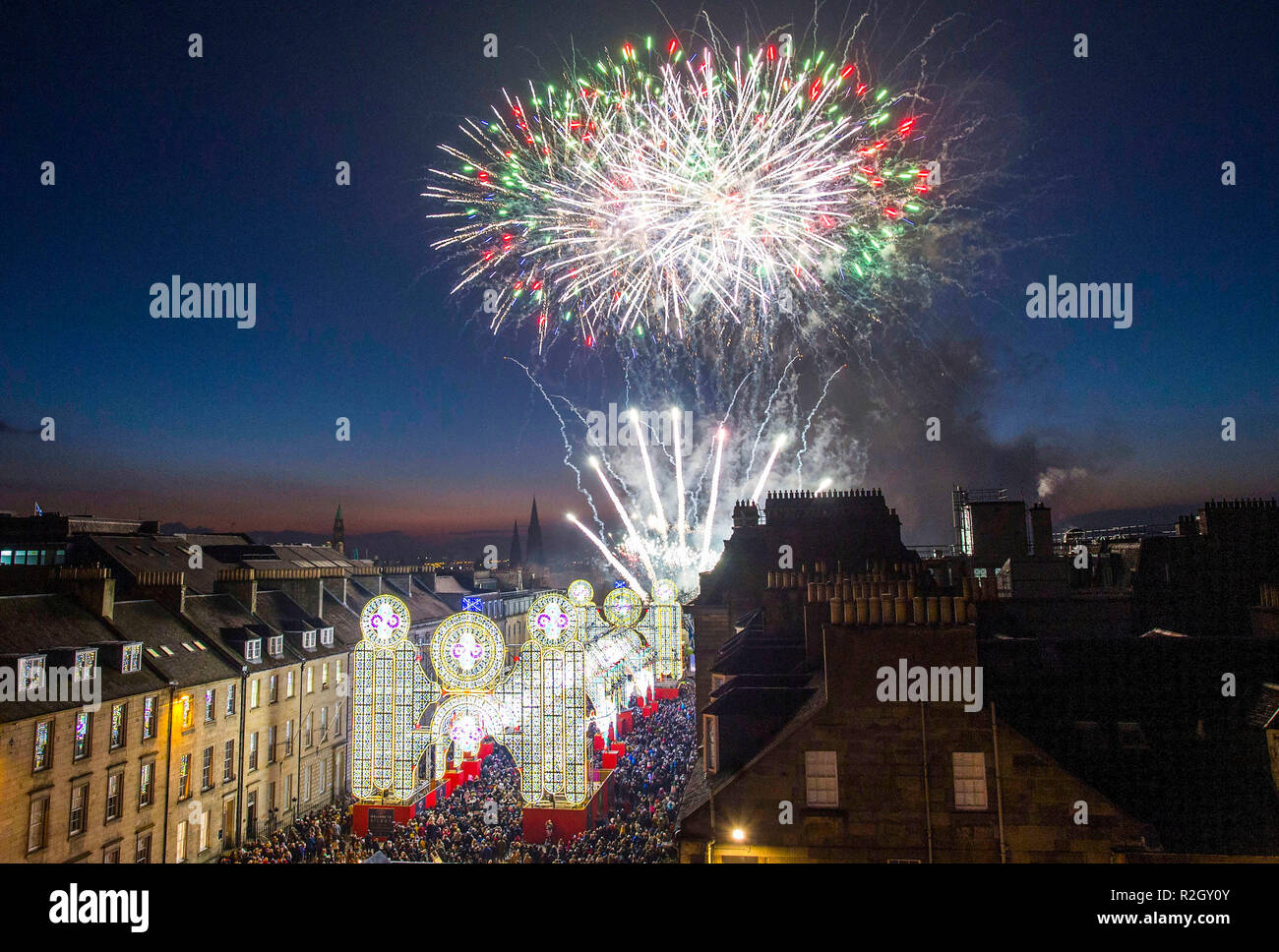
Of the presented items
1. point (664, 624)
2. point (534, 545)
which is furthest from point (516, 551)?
point (664, 624)

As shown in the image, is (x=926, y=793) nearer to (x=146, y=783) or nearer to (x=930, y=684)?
(x=930, y=684)

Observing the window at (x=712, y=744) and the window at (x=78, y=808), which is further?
the window at (x=78, y=808)

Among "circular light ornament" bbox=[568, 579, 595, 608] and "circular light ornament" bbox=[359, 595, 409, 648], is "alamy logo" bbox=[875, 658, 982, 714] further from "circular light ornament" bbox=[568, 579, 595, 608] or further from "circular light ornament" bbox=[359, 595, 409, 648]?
"circular light ornament" bbox=[568, 579, 595, 608]

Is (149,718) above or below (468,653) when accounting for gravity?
below

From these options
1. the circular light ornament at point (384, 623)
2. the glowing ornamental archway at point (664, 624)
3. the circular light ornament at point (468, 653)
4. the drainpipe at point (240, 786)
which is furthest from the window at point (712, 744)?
the glowing ornamental archway at point (664, 624)

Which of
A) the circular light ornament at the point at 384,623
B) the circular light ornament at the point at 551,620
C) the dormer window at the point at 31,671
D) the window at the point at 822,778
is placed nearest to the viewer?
the window at the point at 822,778

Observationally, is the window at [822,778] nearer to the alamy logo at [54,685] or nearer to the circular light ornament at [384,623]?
the circular light ornament at [384,623]

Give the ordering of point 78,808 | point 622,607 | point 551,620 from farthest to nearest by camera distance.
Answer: point 622,607, point 551,620, point 78,808
